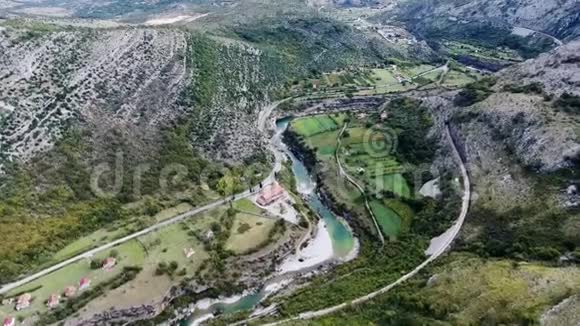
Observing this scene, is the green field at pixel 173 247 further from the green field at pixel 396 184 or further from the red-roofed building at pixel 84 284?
the green field at pixel 396 184

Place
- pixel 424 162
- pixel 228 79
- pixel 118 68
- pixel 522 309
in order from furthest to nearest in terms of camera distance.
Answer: pixel 228 79 → pixel 118 68 → pixel 424 162 → pixel 522 309

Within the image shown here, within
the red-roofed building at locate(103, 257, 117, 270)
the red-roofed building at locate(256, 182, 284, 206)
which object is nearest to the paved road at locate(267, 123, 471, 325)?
the red-roofed building at locate(103, 257, 117, 270)

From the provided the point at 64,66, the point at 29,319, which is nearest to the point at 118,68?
the point at 64,66

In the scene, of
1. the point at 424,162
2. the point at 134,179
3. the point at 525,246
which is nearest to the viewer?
the point at 525,246

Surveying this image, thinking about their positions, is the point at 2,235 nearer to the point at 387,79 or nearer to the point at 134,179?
the point at 134,179

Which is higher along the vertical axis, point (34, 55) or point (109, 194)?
point (34, 55)

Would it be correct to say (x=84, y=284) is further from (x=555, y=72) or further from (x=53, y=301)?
(x=555, y=72)

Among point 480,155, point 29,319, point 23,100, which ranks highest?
point 23,100

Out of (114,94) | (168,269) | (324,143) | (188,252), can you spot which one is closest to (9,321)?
(168,269)
